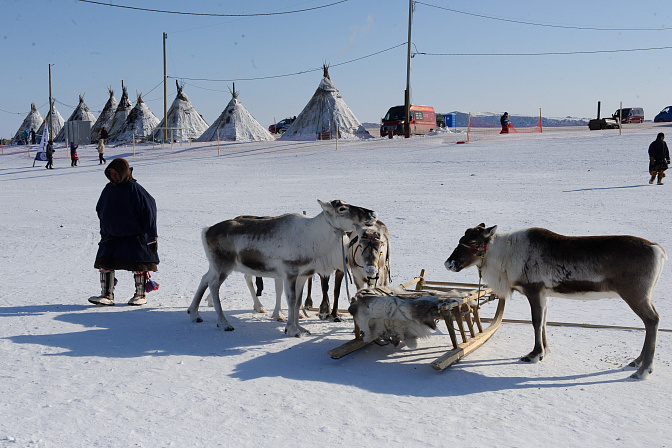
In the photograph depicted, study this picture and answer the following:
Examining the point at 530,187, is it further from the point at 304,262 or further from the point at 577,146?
the point at 304,262

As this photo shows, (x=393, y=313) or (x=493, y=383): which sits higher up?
(x=393, y=313)

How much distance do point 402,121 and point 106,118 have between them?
28013 mm

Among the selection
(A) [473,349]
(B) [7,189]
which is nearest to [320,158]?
(B) [7,189]

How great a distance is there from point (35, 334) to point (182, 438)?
2.87 m

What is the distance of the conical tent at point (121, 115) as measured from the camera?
49.2 metres

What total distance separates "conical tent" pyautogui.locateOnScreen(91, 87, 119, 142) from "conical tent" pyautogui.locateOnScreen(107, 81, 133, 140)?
26.7 inches

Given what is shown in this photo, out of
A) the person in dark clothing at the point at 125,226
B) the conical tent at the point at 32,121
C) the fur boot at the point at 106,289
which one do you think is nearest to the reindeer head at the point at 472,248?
the person in dark clothing at the point at 125,226

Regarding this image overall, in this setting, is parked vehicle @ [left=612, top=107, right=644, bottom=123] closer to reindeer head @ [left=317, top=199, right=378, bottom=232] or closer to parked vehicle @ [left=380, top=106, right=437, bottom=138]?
parked vehicle @ [left=380, top=106, right=437, bottom=138]

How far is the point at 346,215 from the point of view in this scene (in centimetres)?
575

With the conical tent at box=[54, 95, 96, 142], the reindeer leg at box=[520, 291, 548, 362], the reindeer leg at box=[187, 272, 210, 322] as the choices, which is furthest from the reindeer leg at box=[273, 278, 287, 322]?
the conical tent at box=[54, 95, 96, 142]

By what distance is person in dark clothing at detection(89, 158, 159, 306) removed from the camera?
6.93m

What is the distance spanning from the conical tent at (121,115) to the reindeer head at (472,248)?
1851 inches

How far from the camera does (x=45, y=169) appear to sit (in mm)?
30141

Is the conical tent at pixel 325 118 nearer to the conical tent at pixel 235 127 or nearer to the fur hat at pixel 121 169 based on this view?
the conical tent at pixel 235 127
